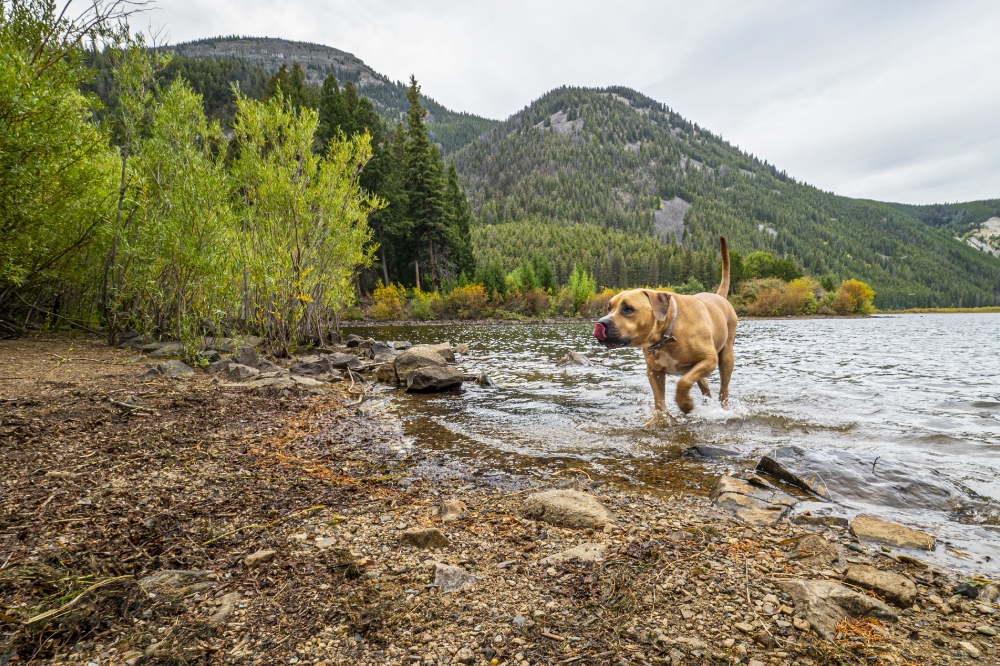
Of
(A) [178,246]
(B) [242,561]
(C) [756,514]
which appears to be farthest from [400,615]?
(A) [178,246]

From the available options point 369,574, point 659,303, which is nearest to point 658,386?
point 659,303

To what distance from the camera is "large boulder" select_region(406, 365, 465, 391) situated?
10820 mm

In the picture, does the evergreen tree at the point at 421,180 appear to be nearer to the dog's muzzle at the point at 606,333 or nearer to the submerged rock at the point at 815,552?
the dog's muzzle at the point at 606,333

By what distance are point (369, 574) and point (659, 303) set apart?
5.23m

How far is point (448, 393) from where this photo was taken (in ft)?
35.0

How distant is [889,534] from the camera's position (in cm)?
329

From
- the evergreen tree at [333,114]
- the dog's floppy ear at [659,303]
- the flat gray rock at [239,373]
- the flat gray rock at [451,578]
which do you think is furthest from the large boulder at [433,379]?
the evergreen tree at [333,114]

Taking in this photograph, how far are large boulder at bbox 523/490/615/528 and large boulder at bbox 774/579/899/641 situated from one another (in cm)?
135

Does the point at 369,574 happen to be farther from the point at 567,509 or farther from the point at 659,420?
the point at 659,420

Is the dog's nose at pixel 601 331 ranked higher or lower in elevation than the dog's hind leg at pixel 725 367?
higher

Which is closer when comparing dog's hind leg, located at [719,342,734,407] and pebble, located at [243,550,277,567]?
pebble, located at [243,550,277,567]

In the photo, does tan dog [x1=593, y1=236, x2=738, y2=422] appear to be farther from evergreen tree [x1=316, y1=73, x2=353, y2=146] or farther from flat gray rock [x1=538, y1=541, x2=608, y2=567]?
evergreen tree [x1=316, y1=73, x2=353, y2=146]

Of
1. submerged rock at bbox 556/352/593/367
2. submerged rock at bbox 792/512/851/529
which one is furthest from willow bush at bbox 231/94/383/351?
submerged rock at bbox 792/512/851/529

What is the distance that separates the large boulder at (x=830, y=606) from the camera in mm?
2201
